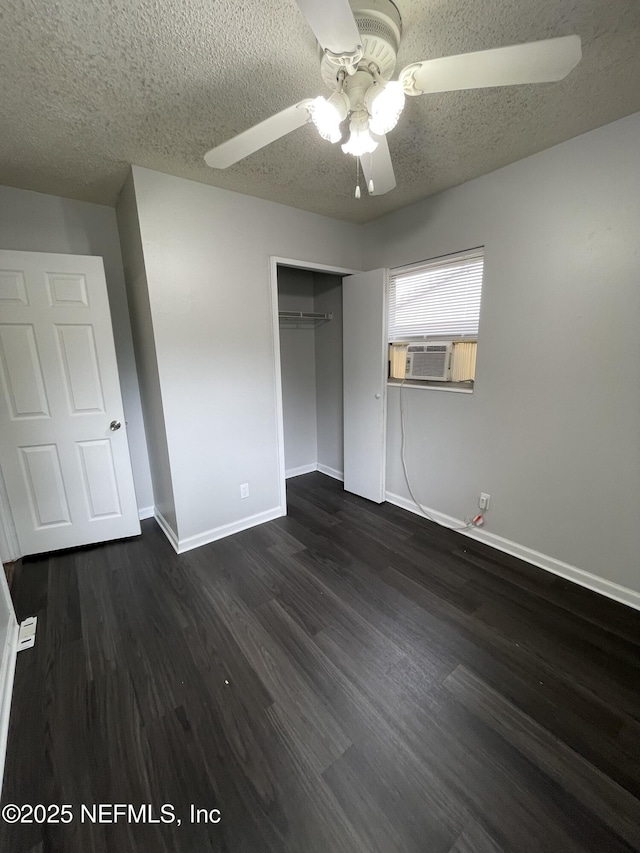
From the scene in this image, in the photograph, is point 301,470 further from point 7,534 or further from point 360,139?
point 360,139

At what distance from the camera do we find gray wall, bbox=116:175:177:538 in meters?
2.18

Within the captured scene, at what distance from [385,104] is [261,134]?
18.5 inches

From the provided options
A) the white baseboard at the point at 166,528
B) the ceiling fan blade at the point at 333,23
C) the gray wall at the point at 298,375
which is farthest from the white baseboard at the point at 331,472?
the ceiling fan blade at the point at 333,23

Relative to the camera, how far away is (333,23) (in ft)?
2.72

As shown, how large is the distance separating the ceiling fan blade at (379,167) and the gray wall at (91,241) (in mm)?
2105

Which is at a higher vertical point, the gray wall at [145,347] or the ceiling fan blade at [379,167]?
the ceiling fan blade at [379,167]

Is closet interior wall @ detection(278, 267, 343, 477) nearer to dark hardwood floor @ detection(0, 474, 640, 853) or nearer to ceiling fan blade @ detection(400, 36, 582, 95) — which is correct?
dark hardwood floor @ detection(0, 474, 640, 853)

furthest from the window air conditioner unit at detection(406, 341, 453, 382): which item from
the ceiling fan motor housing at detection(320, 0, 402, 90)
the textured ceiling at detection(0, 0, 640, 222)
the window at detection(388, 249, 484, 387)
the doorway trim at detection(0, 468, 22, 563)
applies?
the doorway trim at detection(0, 468, 22, 563)

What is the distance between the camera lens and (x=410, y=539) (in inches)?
102

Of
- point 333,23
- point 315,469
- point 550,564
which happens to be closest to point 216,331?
point 333,23

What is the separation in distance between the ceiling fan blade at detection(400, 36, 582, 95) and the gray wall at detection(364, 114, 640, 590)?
1.17 meters

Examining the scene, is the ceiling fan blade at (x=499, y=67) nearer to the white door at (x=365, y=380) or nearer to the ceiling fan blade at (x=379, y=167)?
the ceiling fan blade at (x=379, y=167)

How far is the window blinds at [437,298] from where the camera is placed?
239cm

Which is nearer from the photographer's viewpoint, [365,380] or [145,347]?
[145,347]
